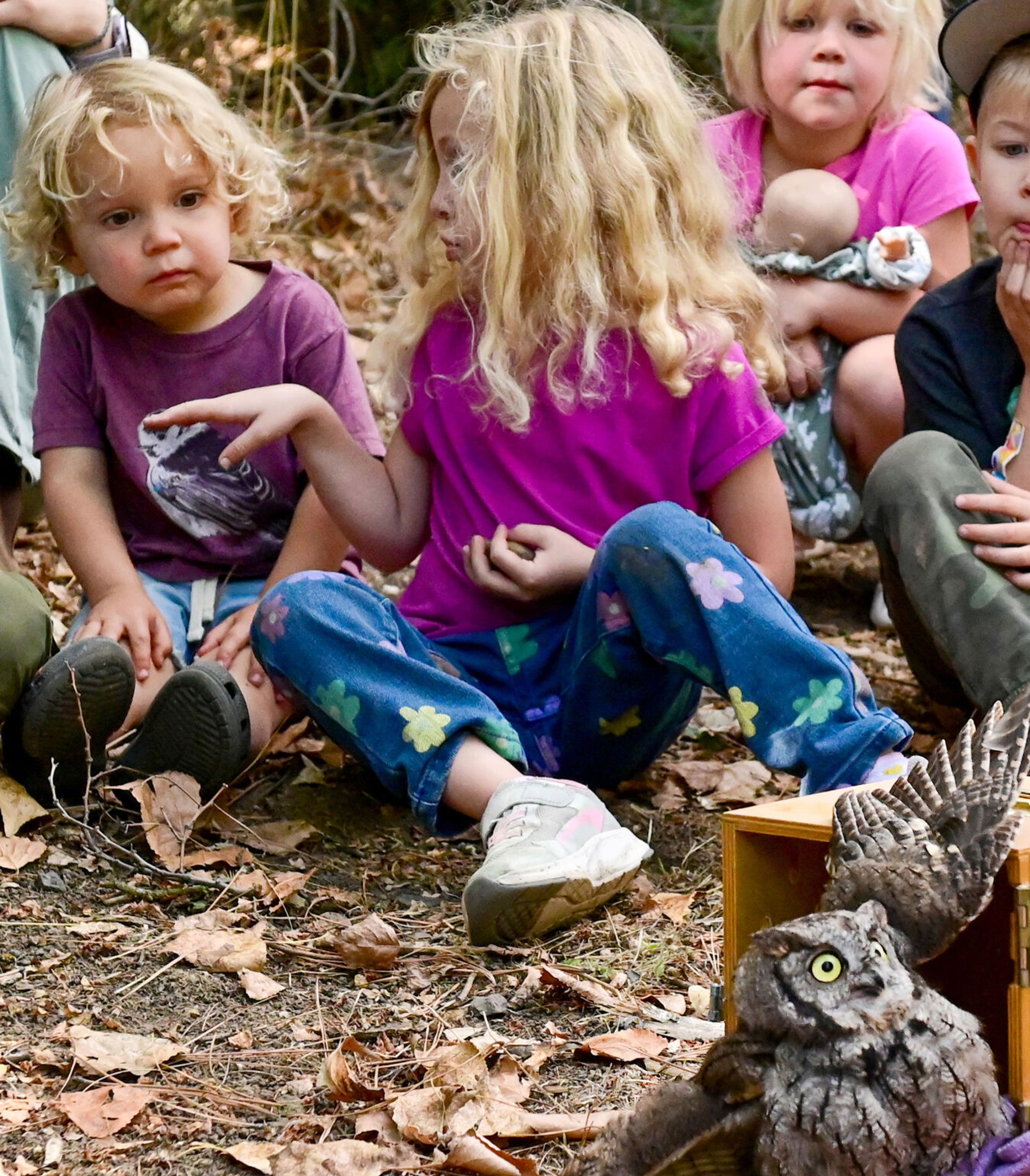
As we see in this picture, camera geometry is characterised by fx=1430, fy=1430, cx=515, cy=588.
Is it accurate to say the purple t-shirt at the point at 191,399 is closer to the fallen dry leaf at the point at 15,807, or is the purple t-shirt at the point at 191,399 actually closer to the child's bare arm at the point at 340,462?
the child's bare arm at the point at 340,462

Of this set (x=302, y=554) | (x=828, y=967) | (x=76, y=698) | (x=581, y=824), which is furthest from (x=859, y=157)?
(x=828, y=967)

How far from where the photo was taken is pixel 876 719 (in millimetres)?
1934

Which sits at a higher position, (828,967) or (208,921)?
(828,967)

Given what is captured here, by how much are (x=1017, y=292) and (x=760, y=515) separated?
0.56 m

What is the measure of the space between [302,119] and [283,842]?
4.39 meters

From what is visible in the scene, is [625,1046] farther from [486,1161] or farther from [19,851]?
[19,851]

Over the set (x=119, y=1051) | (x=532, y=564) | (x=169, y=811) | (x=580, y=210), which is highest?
(x=580, y=210)

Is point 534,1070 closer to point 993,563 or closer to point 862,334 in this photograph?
point 993,563

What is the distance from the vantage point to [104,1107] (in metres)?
1.50

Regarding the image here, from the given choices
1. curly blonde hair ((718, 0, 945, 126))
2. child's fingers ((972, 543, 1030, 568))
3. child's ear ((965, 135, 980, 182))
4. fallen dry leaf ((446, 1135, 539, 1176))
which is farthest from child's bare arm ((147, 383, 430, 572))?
curly blonde hair ((718, 0, 945, 126))

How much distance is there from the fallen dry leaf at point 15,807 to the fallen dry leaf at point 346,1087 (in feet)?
2.81

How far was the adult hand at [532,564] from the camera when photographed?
229cm

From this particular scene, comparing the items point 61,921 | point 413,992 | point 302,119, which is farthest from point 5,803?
point 302,119

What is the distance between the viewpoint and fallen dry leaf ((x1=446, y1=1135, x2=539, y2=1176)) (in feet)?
4.49
